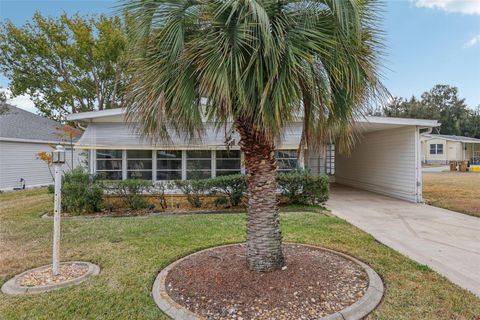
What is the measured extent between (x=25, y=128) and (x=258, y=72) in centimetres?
2123

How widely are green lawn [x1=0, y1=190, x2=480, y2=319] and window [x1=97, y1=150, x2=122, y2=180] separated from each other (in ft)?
9.41

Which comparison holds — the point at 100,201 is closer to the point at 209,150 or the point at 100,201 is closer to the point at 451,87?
the point at 209,150

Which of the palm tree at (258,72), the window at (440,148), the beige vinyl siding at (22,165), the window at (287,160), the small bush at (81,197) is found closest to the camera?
the palm tree at (258,72)

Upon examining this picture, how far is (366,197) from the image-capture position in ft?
42.6

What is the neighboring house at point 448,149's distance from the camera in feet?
121

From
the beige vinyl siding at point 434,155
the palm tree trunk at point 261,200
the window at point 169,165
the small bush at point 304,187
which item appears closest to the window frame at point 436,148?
the beige vinyl siding at point 434,155

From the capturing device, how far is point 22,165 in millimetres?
17438

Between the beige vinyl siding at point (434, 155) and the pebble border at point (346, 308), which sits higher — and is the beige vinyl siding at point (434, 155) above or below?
above

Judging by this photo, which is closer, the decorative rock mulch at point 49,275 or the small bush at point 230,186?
the decorative rock mulch at point 49,275

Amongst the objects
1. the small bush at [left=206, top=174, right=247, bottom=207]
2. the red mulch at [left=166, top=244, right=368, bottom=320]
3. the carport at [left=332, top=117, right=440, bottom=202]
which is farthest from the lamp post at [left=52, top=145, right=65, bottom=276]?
the carport at [left=332, top=117, right=440, bottom=202]

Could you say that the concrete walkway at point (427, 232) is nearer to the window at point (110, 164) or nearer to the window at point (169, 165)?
the window at point (169, 165)

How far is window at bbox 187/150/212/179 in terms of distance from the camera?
12156 millimetres

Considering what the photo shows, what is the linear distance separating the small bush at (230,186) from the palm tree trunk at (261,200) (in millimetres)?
5844

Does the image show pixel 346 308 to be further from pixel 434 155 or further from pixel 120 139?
pixel 434 155
